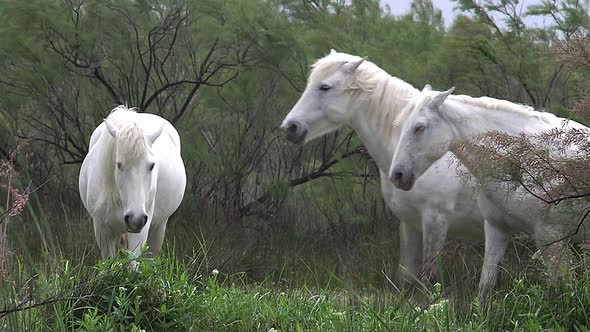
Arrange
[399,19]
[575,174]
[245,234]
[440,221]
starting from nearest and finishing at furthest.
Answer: [575,174], [440,221], [245,234], [399,19]

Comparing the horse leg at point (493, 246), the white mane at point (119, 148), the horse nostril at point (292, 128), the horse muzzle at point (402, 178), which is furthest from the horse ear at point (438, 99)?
the white mane at point (119, 148)

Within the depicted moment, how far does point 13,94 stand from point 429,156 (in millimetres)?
5041

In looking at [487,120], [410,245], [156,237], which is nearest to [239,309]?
[487,120]

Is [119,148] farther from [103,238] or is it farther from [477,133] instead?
[477,133]

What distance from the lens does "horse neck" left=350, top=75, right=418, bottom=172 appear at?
7.80 metres

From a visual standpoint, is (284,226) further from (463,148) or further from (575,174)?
(575,174)

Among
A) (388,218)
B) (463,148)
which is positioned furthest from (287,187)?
(463,148)

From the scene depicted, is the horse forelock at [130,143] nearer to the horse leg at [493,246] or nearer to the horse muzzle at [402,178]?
the horse muzzle at [402,178]

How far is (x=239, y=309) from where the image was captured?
16.7ft

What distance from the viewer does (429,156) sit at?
21.6ft

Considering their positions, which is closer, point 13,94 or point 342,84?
point 342,84

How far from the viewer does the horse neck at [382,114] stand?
780 centimetres

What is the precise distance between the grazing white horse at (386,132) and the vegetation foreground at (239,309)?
2423mm

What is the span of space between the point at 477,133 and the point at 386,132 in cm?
144
